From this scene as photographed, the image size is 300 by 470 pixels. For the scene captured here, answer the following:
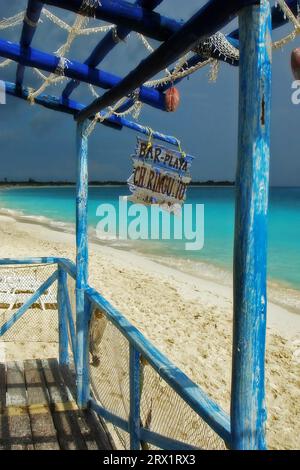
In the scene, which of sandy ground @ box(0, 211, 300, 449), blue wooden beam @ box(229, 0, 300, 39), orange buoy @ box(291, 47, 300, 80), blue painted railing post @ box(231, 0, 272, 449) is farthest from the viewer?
sandy ground @ box(0, 211, 300, 449)

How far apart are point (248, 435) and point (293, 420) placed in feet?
13.0

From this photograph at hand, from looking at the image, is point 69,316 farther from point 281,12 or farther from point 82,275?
point 281,12

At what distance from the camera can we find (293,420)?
4.81 metres

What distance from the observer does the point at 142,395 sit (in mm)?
2379

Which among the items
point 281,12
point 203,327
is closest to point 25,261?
point 281,12

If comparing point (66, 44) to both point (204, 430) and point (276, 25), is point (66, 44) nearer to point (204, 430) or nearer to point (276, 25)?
point (276, 25)

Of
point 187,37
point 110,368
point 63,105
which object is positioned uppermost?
point 63,105

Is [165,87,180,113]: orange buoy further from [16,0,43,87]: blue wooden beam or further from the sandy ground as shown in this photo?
the sandy ground

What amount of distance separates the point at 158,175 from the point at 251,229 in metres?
2.28

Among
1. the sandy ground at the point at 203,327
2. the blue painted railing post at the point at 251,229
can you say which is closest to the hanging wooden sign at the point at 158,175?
the blue painted railing post at the point at 251,229

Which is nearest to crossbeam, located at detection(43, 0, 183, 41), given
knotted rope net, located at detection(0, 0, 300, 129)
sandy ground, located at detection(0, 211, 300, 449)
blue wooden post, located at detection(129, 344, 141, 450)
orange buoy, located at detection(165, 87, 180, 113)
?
knotted rope net, located at detection(0, 0, 300, 129)

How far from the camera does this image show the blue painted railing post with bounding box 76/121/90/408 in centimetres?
337

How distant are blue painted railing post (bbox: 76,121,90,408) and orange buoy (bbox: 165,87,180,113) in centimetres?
80

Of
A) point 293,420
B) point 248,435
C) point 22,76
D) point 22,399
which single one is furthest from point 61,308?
point 248,435
